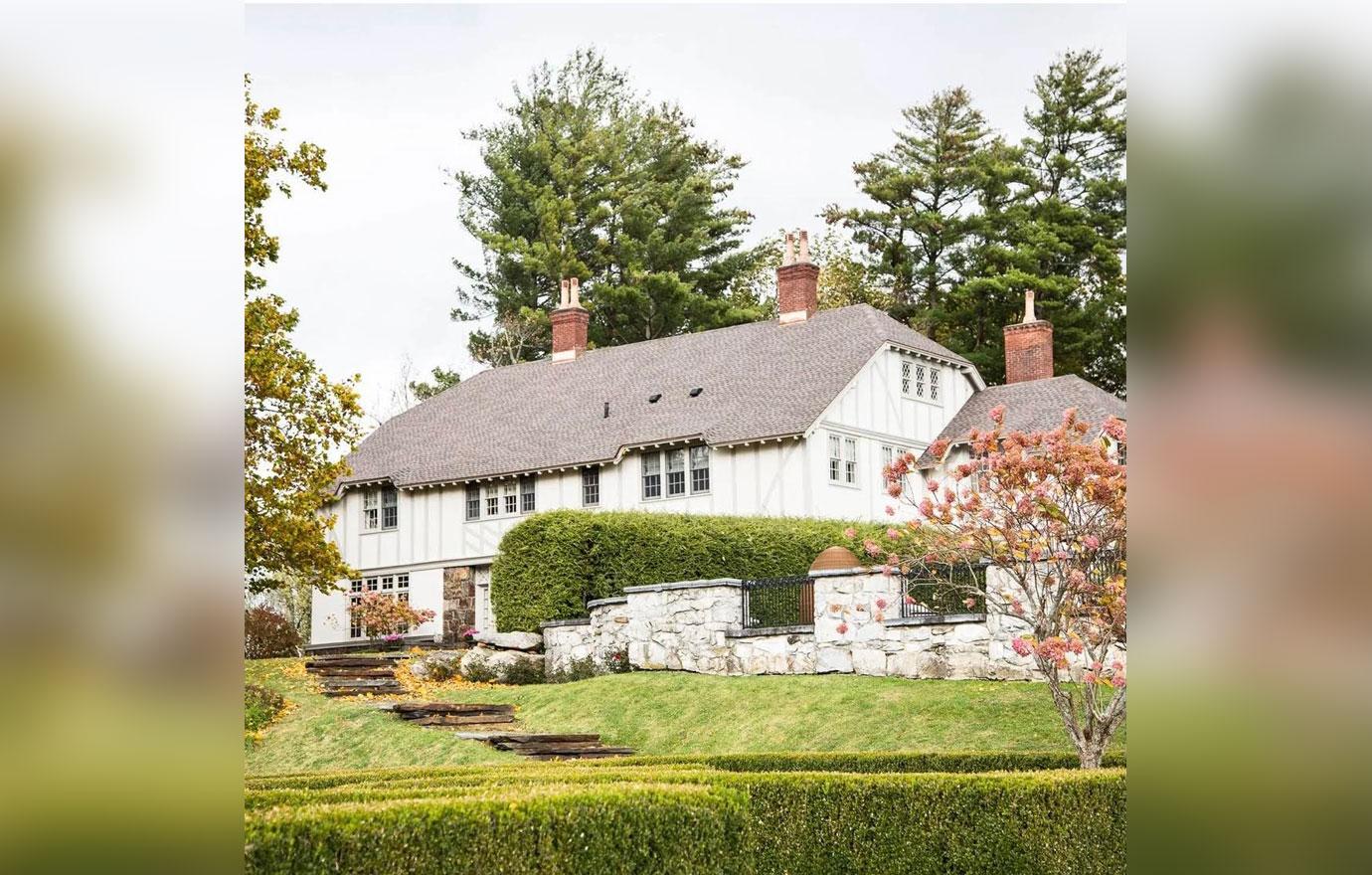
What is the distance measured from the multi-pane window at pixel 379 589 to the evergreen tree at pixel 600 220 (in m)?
12.1

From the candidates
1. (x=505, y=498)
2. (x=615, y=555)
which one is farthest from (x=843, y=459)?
(x=505, y=498)

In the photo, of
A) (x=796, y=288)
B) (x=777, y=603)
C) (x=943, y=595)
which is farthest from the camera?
(x=796, y=288)

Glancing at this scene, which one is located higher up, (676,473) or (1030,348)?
(1030,348)

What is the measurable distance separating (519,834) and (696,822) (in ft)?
4.01

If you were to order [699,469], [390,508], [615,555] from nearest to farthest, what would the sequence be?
[615,555]
[699,469]
[390,508]

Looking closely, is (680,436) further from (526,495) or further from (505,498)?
(505,498)

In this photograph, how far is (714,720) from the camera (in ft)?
62.3

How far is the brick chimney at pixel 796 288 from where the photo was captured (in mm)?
35750

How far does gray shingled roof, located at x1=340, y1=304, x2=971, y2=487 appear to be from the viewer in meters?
32.2

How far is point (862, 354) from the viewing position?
32.2 meters

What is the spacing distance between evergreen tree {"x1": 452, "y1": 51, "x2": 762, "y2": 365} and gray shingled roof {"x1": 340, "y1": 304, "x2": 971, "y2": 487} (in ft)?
23.7

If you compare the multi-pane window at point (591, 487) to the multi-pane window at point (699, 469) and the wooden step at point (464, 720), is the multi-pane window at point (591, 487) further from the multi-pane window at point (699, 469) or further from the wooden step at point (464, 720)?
the wooden step at point (464, 720)

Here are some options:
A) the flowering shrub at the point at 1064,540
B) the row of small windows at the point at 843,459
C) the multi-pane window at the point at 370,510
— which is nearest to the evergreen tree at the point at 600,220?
the multi-pane window at the point at 370,510
